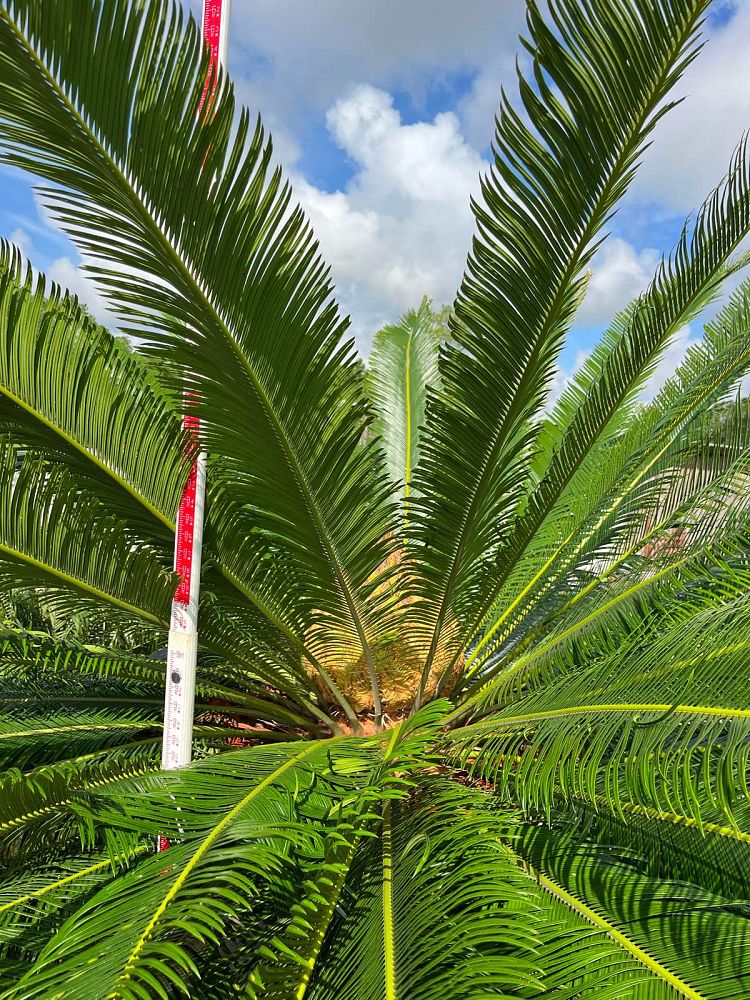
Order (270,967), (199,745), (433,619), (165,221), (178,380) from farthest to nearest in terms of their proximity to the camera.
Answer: (433,619) → (199,745) → (178,380) → (165,221) → (270,967)

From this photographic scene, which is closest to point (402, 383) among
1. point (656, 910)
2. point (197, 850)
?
point (656, 910)

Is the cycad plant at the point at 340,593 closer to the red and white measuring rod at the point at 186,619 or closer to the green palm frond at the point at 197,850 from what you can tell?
the green palm frond at the point at 197,850

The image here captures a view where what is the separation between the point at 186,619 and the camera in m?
2.05

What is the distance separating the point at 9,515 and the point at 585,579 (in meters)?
2.28

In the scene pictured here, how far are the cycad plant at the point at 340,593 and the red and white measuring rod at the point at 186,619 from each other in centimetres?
15

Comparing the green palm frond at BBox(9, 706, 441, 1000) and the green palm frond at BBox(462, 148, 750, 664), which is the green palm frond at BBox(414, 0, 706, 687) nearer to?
the green palm frond at BBox(462, 148, 750, 664)

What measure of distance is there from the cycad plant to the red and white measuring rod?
6.0 inches

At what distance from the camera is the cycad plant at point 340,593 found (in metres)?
1.40

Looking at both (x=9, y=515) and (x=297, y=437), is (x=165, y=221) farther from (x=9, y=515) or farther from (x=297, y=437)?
(x=9, y=515)

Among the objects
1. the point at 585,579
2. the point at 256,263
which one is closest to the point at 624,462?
the point at 585,579

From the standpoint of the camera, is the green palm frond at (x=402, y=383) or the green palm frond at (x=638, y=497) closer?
the green palm frond at (x=638, y=497)

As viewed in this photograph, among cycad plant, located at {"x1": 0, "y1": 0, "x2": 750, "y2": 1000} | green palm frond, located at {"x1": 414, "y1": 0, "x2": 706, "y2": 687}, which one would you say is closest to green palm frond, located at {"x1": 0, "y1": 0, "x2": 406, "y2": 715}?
cycad plant, located at {"x1": 0, "y1": 0, "x2": 750, "y2": 1000}

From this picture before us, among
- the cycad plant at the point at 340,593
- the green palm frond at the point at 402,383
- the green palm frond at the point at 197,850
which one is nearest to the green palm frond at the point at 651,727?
the cycad plant at the point at 340,593

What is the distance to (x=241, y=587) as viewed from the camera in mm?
2516
